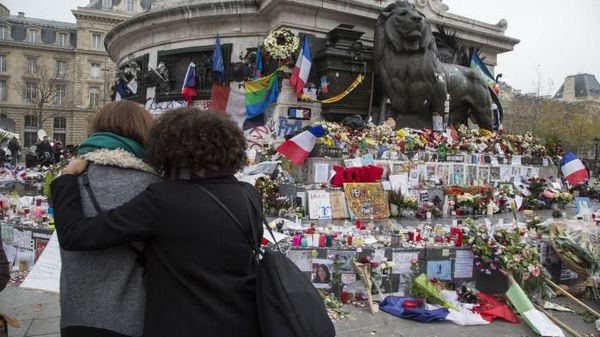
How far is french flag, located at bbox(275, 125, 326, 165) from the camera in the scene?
8.34 m

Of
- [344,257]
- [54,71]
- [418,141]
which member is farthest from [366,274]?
[54,71]

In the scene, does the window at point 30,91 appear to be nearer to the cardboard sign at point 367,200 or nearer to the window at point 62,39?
the window at point 62,39

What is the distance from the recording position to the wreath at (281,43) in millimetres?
10984

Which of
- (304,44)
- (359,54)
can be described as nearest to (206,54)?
(304,44)

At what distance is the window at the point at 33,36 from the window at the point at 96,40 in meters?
9.39

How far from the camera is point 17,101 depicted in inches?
2325

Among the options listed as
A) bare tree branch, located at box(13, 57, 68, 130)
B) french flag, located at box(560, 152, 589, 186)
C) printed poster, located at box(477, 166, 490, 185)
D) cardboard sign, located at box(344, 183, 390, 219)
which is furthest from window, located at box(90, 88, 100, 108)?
french flag, located at box(560, 152, 589, 186)

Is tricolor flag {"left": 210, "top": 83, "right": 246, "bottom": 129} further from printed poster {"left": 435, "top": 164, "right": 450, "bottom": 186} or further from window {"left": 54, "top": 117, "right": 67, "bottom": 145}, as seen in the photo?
window {"left": 54, "top": 117, "right": 67, "bottom": 145}

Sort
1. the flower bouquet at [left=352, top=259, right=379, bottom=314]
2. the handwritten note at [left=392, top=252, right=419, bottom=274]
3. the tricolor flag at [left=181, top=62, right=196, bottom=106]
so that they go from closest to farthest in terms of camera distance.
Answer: the flower bouquet at [left=352, top=259, right=379, bottom=314], the handwritten note at [left=392, top=252, right=419, bottom=274], the tricolor flag at [left=181, top=62, right=196, bottom=106]

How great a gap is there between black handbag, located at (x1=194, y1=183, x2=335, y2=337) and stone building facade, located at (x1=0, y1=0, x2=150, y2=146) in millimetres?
60737

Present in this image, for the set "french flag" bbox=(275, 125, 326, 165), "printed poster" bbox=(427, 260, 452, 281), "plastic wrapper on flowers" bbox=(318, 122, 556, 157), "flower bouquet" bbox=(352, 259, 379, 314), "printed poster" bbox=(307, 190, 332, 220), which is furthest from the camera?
"plastic wrapper on flowers" bbox=(318, 122, 556, 157)

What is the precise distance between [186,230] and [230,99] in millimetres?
10327

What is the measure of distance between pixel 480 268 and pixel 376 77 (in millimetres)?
7171

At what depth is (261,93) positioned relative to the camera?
1146 cm
